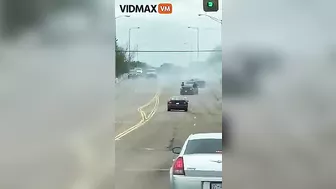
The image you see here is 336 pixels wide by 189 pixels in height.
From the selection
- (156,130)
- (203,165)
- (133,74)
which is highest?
(133,74)

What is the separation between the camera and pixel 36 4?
→ 318 cm

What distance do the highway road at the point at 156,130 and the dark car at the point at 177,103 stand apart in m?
0.03

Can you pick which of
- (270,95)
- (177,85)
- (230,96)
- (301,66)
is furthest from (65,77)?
(301,66)

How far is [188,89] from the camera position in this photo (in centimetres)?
305

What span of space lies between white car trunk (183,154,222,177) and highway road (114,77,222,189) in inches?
5.4

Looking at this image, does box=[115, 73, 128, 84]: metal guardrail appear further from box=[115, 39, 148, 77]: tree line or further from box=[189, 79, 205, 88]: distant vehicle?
box=[189, 79, 205, 88]: distant vehicle

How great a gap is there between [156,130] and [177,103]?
255 mm

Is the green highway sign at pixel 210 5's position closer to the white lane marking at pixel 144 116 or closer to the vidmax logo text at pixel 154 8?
the vidmax logo text at pixel 154 8

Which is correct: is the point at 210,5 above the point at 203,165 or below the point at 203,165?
above

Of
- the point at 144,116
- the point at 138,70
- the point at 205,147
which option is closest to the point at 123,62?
the point at 138,70

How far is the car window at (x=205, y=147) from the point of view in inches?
120

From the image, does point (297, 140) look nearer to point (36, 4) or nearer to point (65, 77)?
point (65, 77)

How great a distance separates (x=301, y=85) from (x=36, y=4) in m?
2.09

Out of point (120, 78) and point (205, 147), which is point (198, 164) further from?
point (120, 78)
